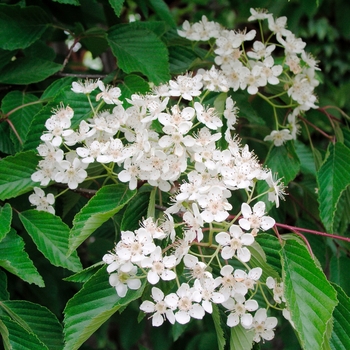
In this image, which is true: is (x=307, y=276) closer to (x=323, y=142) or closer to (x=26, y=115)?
(x=26, y=115)

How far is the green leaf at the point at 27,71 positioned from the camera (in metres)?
1.31

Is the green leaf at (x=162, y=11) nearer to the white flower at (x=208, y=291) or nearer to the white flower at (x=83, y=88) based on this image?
the white flower at (x=83, y=88)

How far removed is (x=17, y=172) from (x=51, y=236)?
167 mm

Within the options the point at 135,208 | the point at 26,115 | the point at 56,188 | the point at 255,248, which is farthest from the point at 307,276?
the point at 26,115

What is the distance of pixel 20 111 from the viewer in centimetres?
127

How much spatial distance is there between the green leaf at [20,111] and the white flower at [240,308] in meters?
0.62

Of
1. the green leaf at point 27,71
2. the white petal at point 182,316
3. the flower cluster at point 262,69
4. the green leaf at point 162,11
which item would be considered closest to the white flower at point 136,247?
the white petal at point 182,316

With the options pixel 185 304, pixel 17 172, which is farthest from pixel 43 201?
pixel 185 304

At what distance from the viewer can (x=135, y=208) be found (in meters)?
1.05

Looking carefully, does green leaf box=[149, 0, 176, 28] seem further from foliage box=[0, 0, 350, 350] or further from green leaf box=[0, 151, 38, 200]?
green leaf box=[0, 151, 38, 200]

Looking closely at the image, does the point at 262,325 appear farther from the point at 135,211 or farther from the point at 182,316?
the point at 135,211

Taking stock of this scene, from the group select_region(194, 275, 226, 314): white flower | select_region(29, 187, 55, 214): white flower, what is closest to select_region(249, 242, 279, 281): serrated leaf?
select_region(194, 275, 226, 314): white flower

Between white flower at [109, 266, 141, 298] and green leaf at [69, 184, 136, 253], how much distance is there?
0.09m

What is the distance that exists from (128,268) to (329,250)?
0.85 meters
